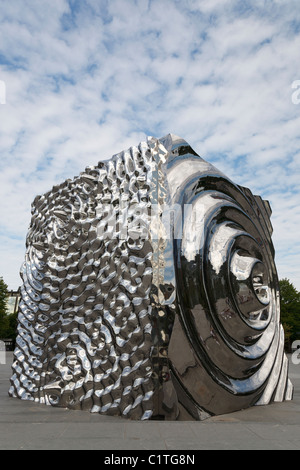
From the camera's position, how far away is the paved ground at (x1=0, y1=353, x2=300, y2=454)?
4.67m

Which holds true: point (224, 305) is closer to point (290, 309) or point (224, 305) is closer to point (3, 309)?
point (290, 309)

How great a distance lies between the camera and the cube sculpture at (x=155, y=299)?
20.8 feet

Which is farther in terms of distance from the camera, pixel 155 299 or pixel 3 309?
pixel 3 309

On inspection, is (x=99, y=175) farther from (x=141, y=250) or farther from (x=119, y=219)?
(x=141, y=250)

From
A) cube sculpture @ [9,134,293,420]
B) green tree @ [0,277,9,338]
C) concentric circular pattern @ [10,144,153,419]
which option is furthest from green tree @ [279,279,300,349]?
concentric circular pattern @ [10,144,153,419]

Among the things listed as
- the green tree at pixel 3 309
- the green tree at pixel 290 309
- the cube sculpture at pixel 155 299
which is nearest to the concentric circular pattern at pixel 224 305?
the cube sculpture at pixel 155 299

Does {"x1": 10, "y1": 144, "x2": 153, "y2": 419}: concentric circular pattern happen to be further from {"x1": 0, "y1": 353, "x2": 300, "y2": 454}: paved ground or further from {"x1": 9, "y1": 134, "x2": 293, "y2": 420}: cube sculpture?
{"x1": 0, "y1": 353, "x2": 300, "y2": 454}: paved ground

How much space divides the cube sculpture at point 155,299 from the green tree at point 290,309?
36711 mm

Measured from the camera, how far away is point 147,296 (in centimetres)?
643

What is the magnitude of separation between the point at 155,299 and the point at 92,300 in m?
1.50

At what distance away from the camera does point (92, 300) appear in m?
7.36

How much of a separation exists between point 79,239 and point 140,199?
1.65m

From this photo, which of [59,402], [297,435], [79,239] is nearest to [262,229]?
[79,239]

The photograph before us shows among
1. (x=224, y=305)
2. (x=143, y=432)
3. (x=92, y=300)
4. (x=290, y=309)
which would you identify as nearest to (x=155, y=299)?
(x=224, y=305)
